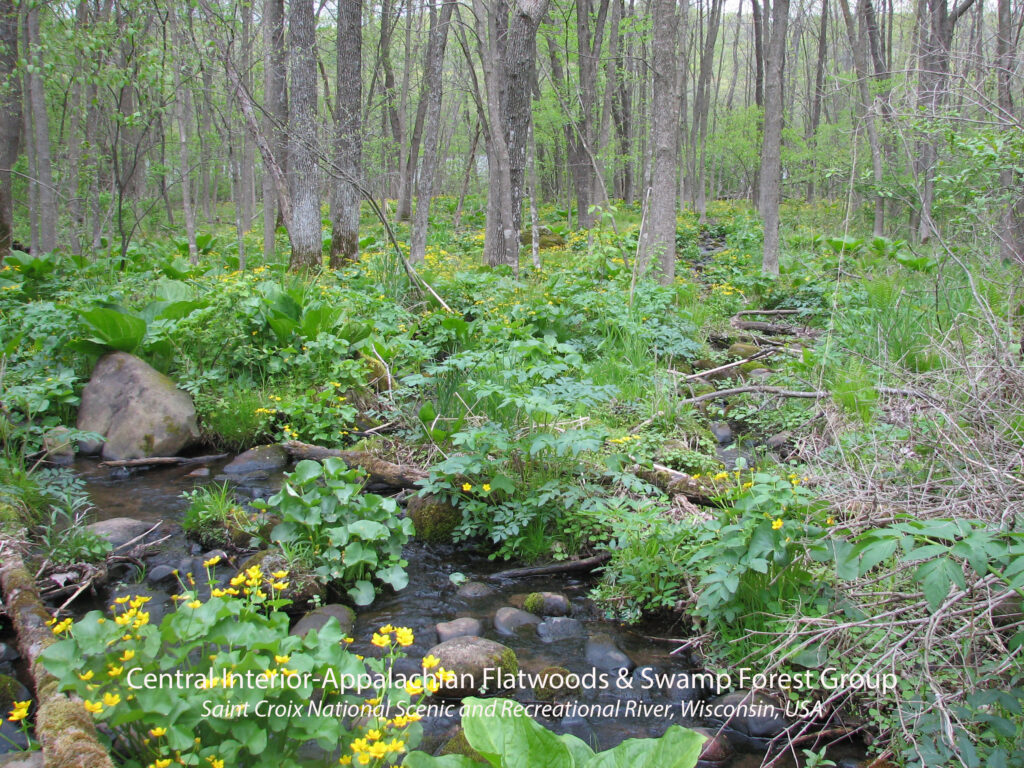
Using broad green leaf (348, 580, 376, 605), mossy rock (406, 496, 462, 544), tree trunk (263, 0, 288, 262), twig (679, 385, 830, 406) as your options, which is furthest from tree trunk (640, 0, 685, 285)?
broad green leaf (348, 580, 376, 605)

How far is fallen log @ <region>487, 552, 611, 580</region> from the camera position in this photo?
3717 mm

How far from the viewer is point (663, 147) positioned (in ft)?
27.6

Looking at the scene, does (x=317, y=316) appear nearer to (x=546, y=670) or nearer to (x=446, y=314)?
(x=446, y=314)

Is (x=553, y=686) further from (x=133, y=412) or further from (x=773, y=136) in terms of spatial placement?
(x=773, y=136)

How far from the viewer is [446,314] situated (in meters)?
6.55

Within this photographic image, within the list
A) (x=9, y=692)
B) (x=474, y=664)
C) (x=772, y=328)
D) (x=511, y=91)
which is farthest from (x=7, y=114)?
(x=474, y=664)

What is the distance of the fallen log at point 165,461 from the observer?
16.3ft

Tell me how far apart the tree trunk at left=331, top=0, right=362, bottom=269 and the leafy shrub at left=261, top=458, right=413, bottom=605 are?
6.79 m

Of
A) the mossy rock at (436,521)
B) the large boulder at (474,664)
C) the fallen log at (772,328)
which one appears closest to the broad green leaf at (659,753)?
the large boulder at (474,664)

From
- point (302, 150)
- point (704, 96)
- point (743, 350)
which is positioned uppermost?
point (704, 96)

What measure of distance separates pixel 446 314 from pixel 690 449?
2922mm

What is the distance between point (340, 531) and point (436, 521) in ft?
2.69

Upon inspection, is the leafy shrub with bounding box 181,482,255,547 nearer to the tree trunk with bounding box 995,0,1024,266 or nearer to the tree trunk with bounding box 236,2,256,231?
the tree trunk with bounding box 995,0,1024,266

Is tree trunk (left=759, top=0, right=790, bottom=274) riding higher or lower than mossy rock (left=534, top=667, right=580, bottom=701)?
higher
